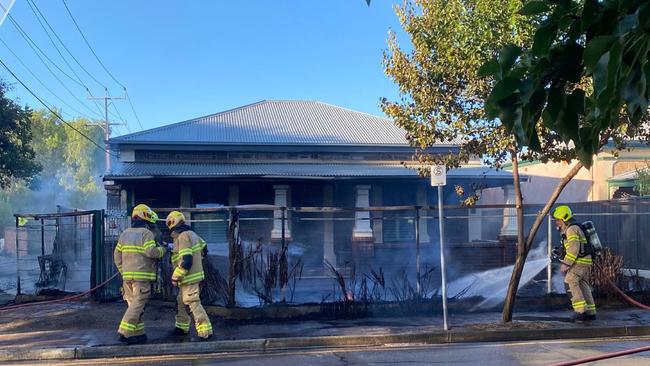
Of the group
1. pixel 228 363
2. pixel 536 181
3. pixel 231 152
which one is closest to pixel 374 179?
pixel 231 152

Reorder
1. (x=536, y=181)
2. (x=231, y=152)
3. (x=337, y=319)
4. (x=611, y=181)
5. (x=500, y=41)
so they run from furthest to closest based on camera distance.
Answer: (x=536, y=181) < (x=611, y=181) < (x=231, y=152) < (x=337, y=319) < (x=500, y=41)

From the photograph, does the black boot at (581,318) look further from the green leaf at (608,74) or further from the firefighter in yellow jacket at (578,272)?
the green leaf at (608,74)

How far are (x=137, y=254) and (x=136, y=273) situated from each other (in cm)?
27

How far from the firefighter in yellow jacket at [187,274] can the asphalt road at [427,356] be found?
601mm

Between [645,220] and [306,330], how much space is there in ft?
32.6

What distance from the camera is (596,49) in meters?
1.91

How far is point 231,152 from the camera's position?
19891 millimetres

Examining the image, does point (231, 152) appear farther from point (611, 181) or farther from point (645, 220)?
point (611, 181)

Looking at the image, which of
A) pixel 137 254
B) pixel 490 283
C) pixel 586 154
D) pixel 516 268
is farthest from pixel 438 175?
pixel 586 154

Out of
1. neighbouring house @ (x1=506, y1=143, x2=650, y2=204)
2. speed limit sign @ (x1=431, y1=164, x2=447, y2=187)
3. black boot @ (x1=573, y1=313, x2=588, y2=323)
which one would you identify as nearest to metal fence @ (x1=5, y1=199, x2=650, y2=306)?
black boot @ (x1=573, y1=313, x2=588, y2=323)

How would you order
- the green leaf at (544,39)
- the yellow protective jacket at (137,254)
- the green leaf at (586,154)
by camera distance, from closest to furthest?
the green leaf at (544,39)
the green leaf at (586,154)
the yellow protective jacket at (137,254)

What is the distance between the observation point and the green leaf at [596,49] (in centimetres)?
189

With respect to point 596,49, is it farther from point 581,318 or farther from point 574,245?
point 581,318

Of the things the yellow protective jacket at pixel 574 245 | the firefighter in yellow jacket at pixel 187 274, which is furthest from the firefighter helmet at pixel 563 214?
the firefighter in yellow jacket at pixel 187 274
